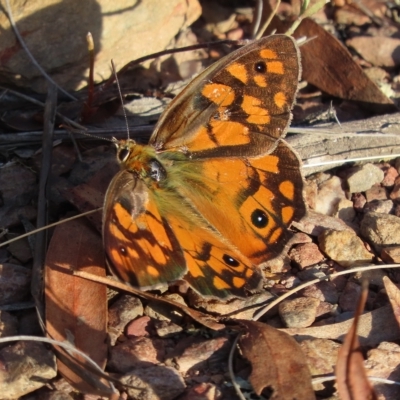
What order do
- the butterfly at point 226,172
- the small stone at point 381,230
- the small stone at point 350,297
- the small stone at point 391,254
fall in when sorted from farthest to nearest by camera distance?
the small stone at point 381,230 < the small stone at point 391,254 < the small stone at point 350,297 < the butterfly at point 226,172

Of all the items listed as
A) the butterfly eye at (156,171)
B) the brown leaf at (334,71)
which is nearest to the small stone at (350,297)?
the butterfly eye at (156,171)

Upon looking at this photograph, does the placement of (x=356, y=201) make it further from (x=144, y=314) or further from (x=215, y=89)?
(x=144, y=314)

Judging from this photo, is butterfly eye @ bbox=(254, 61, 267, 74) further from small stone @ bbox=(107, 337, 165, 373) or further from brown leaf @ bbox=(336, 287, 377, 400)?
small stone @ bbox=(107, 337, 165, 373)

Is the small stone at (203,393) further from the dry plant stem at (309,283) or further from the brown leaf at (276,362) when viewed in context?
the dry plant stem at (309,283)

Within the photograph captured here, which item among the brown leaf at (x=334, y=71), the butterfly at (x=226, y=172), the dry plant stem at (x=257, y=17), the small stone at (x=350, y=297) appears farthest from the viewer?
the dry plant stem at (x=257, y=17)

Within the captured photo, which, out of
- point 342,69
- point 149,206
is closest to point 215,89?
point 149,206

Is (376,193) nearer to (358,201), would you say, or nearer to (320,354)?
(358,201)

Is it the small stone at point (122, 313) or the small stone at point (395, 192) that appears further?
the small stone at point (395, 192)

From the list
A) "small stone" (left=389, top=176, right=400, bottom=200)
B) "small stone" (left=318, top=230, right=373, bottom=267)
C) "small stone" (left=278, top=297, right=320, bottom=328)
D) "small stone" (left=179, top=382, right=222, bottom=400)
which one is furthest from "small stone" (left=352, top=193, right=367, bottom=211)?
"small stone" (left=179, top=382, right=222, bottom=400)

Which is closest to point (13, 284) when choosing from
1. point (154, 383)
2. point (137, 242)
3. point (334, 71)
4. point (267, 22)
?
point (137, 242)
